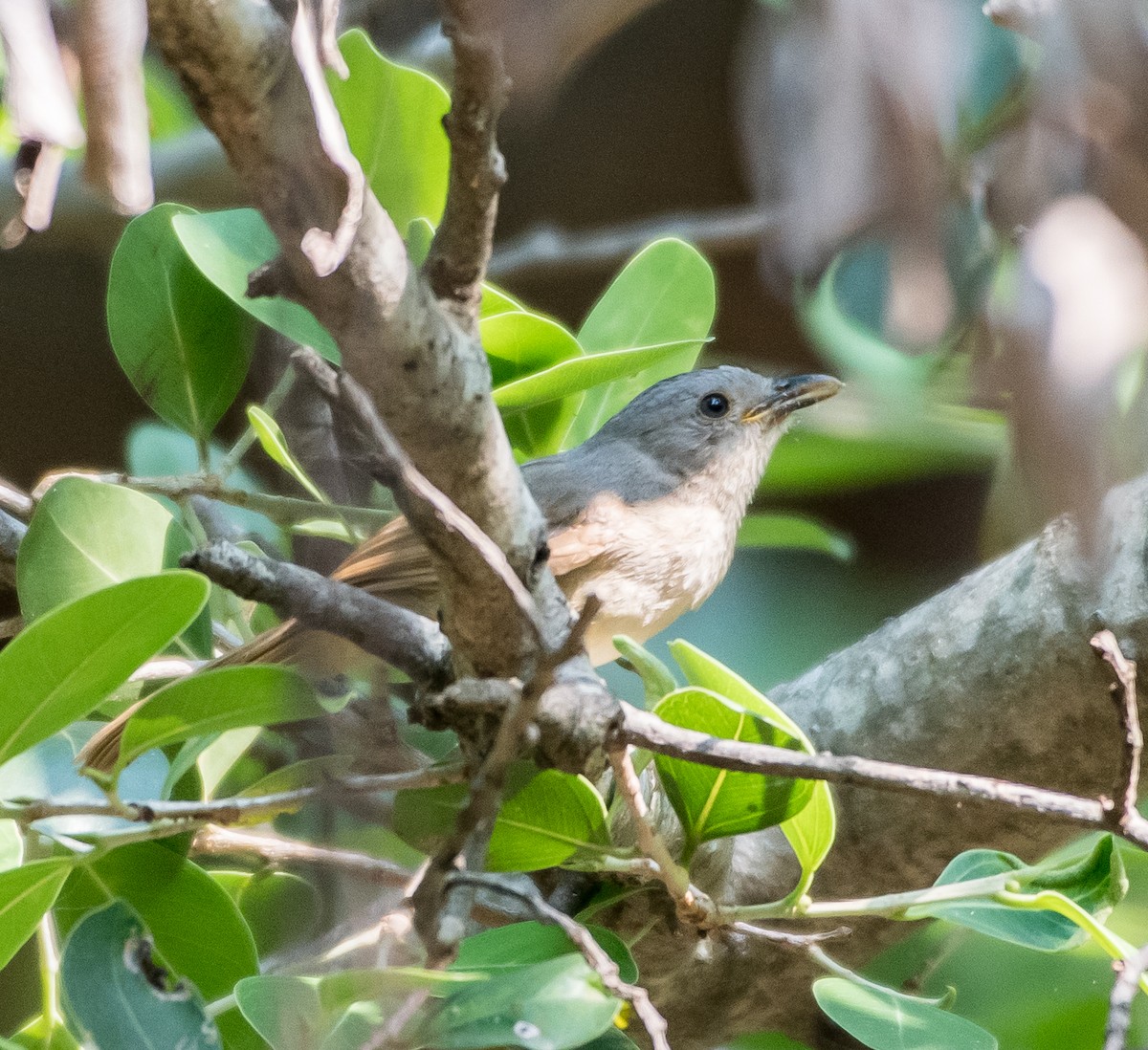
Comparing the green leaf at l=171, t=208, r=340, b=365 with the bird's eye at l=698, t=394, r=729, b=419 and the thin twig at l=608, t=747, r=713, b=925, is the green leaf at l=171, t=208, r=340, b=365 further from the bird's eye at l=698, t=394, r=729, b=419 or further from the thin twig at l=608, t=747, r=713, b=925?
the bird's eye at l=698, t=394, r=729, b=419

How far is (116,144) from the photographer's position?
0.82 m

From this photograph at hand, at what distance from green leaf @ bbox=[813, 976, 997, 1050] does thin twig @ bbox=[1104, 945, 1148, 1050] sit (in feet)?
0.78

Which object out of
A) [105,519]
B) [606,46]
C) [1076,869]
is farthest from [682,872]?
[606,46]

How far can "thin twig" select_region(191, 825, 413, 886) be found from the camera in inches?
47.7

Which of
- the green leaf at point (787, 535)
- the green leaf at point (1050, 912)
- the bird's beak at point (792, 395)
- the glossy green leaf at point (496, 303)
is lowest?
the green leaf at point (1050, 912)

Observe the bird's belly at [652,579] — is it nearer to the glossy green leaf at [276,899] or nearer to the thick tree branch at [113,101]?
the glossy green leaf at [276,899]

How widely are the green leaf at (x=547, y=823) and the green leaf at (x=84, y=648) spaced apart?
44 centimetres

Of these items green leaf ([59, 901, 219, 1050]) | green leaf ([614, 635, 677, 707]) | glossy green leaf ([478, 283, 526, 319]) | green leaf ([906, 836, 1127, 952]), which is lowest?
green leaf ([59, 901, 219, 1050])

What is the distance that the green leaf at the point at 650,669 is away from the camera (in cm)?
134

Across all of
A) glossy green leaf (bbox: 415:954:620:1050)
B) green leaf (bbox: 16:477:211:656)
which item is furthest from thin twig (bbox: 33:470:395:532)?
glossy green leaf (bbox: 415:954:620:1050)

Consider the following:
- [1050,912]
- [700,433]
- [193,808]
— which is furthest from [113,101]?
[700,433]

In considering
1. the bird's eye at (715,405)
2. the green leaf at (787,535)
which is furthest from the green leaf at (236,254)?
the bird's eye at (715,405)

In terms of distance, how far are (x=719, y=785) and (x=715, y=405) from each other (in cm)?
154

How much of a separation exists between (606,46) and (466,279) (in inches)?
168
